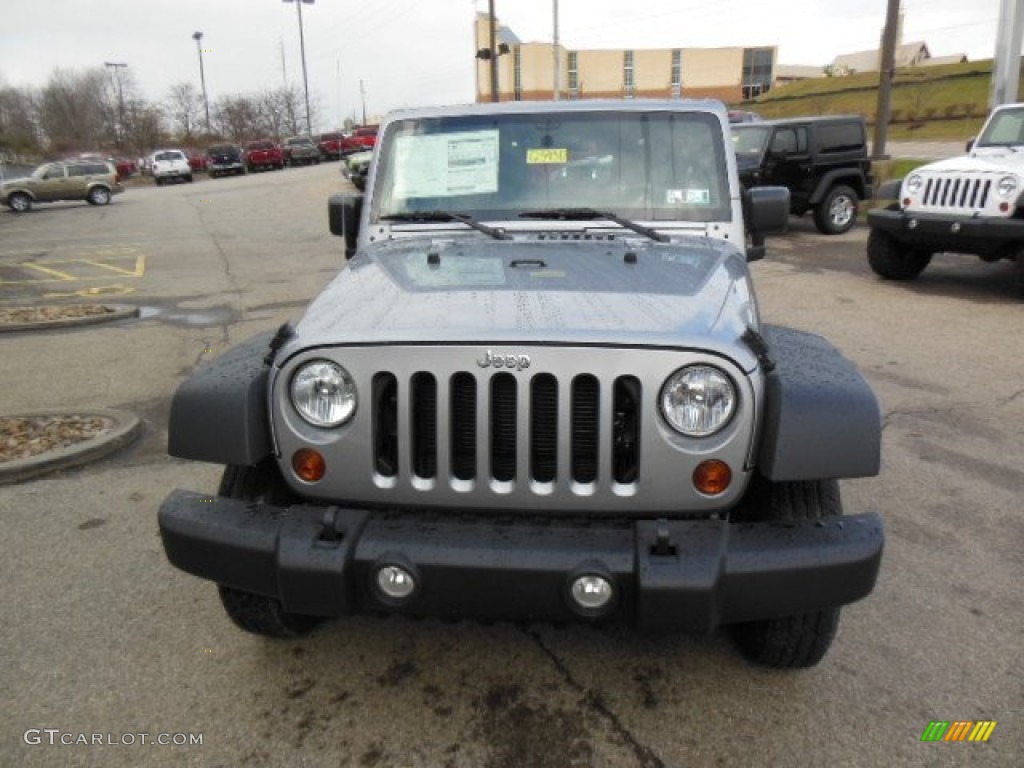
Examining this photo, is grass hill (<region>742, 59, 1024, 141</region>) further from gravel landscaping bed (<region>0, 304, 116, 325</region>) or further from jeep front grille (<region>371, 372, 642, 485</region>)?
jeep front grille (<region>371, 372, 642, 485</region>)

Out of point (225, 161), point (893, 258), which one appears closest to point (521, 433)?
point (893, 258)

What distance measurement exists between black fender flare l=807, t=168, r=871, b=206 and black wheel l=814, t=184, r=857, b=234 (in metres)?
0.09

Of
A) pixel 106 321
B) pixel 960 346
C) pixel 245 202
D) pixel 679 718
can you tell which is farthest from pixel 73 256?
pixel 679 718

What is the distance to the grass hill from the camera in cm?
3600

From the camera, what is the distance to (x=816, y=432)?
2180 mm

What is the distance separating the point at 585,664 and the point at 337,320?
54.0 inches

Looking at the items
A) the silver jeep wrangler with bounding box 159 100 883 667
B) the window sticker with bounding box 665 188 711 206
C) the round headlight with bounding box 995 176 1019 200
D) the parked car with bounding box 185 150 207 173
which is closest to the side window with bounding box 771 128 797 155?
the round headlight with bounding box 995 176 1019 200

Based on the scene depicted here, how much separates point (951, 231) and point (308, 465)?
26.2ft

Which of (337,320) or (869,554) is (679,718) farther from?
(337,320)

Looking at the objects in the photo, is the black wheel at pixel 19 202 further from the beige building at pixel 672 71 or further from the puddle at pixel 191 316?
the beige building at pixel 672 71

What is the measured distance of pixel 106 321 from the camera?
→ 28.6 feet

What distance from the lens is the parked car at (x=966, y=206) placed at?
319 inches

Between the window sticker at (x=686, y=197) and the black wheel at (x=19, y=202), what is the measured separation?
29.9m

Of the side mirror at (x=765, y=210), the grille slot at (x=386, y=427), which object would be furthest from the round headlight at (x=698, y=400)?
the side mirror at (x=765, y=210)
